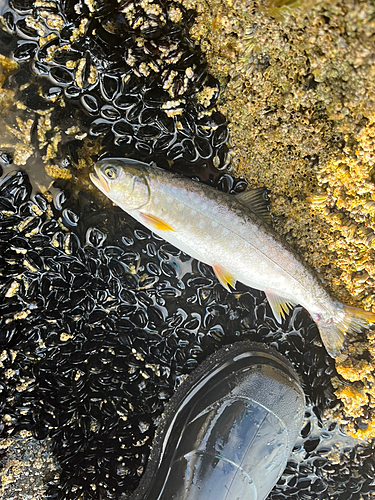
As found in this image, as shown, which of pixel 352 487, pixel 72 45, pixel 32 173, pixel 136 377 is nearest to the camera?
pixel 72 45

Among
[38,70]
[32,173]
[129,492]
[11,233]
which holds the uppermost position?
[38,70]

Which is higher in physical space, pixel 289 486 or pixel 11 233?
pixel 11 233

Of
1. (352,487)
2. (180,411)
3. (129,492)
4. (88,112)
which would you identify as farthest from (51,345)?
(352,487)

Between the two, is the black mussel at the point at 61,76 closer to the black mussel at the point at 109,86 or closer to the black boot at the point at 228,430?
the black mussel at the point at 109,86

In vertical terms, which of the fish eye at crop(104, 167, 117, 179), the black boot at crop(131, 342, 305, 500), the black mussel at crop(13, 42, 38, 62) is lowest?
the black boot at crop(131, 342, 305, 500)

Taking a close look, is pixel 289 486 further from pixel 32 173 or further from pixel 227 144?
pixel 32 173

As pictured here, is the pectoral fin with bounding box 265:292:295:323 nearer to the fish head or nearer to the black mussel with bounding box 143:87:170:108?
the fish head

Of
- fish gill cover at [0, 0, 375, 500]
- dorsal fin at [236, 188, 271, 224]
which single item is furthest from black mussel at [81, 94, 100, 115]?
dorsal fin at [236, 188, 271, 224]
